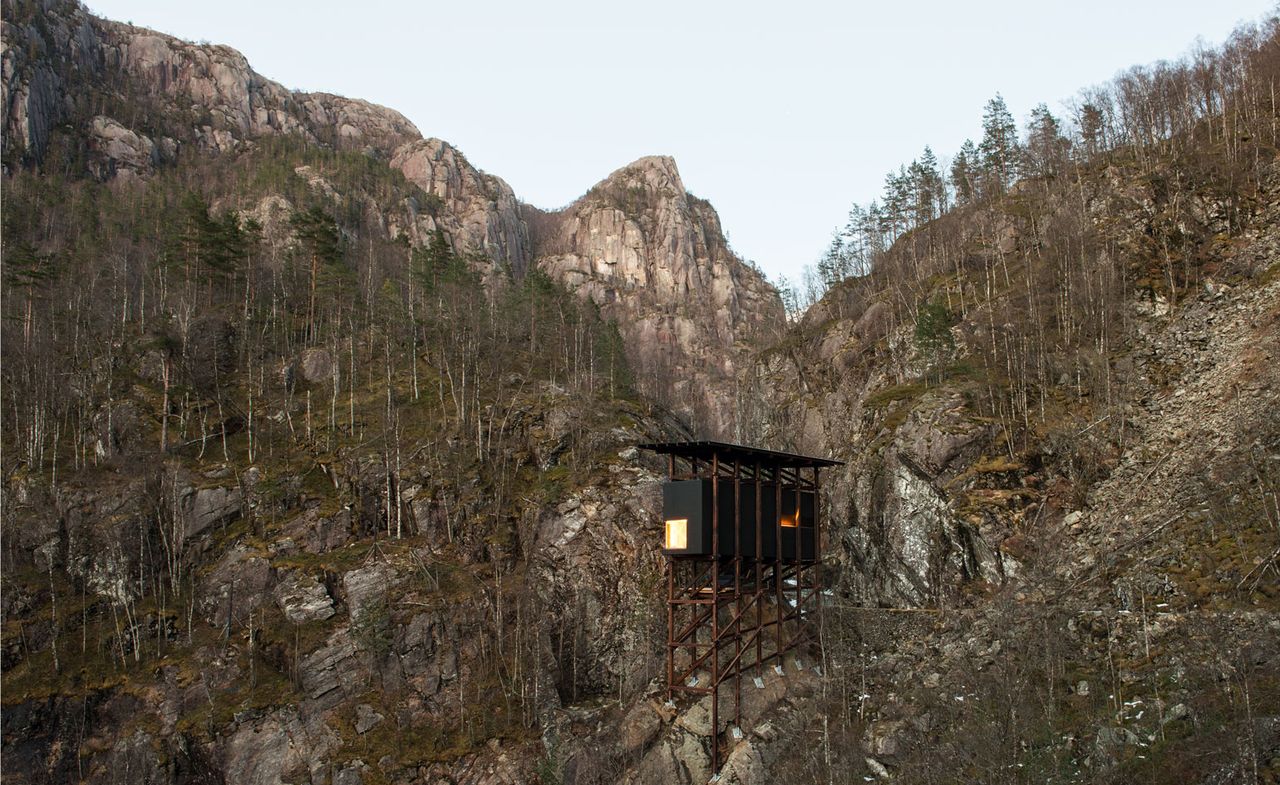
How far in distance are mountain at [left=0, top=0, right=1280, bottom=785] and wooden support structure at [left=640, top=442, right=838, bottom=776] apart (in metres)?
1.41

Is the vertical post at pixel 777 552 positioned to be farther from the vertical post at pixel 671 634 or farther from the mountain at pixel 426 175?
the mountain at pixel 426 175

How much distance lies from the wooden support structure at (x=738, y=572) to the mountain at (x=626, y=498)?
4.64ft

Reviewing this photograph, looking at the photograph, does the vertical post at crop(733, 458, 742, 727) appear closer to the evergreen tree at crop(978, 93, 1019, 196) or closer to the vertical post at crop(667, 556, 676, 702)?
the vertical post at crop(667, 556, 676, 702)

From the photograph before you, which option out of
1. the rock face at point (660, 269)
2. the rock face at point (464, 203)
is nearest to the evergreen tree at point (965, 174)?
the rock face at point (660, 269)

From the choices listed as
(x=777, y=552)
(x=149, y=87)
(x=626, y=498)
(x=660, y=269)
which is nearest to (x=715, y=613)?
(x=777, y=552)

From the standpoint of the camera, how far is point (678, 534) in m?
35.9

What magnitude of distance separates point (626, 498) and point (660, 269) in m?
111

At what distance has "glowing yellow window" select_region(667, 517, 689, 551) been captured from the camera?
117 ft

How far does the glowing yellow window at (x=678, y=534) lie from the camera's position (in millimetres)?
35688

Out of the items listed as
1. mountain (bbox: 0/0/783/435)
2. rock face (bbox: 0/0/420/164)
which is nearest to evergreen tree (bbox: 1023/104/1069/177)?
mountain (bbox: 0/0/783/435)

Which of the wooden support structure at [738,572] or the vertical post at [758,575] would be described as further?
the vertical post at [758,575]

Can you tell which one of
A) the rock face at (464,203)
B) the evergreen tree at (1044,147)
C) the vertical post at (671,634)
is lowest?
the vertical post at (671,634)

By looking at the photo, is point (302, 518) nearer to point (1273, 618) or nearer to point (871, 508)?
point (871, 508)

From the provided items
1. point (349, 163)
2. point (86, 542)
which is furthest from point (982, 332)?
point (349, 163)
